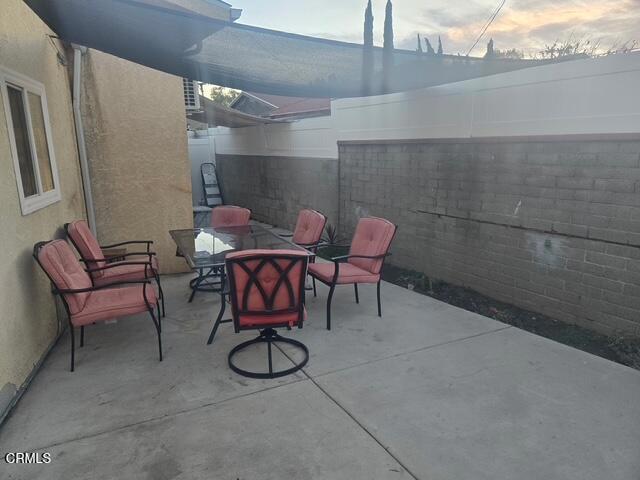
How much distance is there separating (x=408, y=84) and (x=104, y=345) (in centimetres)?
408

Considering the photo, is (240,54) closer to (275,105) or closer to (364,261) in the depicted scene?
(364,261)

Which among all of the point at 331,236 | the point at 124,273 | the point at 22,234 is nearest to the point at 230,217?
the point at 331,236

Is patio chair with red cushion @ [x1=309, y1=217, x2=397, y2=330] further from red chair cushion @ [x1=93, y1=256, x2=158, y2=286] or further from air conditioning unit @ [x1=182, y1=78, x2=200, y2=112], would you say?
air conditioning unit @ [x1=182, y1=78, x2=200, y2=112]

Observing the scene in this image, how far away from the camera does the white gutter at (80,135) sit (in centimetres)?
484

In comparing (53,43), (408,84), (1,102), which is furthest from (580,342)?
(53,43)

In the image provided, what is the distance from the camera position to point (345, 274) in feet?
13.7

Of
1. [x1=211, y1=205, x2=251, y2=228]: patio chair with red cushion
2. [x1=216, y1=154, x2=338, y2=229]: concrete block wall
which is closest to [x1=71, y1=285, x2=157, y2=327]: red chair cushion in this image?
[x1=211, y1=205, x2=251, y2=228]: patio chair with red cushion

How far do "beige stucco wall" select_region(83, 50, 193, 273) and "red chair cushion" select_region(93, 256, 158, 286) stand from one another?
1179 millimetres

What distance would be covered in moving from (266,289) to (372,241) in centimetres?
168

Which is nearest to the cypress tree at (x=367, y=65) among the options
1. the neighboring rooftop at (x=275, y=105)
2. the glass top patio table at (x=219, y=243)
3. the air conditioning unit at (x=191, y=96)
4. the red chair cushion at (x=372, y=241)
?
the red chair cushion at (x=372, y=241)

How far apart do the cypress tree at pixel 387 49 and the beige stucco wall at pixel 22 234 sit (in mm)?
3103

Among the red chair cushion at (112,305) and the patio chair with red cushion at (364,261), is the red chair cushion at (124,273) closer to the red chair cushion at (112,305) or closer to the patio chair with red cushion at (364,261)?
the red chair cushion at (112,305)

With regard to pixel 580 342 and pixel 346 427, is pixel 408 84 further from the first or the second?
pixel 346 427

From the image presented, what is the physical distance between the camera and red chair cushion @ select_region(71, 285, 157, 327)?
315 cm
